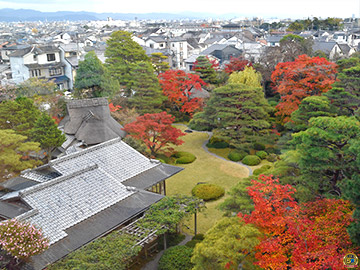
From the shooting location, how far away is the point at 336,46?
58750 mm

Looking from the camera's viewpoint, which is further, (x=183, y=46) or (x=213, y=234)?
(x=183, y=46)

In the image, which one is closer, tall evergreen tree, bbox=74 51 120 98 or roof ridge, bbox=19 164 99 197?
roof ridge, bbox=19 164 99 197

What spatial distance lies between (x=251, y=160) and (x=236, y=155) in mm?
1563

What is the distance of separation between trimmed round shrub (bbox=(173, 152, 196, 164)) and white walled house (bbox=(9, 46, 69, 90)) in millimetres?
27117

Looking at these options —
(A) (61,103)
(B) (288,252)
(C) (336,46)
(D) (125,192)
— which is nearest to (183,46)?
(C) (336,46)

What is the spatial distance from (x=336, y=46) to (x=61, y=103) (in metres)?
51.8

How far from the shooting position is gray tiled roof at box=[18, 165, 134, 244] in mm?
13102

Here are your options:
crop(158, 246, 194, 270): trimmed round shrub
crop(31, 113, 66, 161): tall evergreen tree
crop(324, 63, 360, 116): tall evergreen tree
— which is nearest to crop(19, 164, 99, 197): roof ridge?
crop(158, 246, 194, 270): trimmed round shrub

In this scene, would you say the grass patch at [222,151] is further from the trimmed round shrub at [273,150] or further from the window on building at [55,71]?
the window on building at [55,71]

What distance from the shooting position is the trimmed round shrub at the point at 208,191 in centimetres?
2091

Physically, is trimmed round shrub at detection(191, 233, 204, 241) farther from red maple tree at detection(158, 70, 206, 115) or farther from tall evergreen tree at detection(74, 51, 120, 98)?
tall evergreen tree at detection(74, 51, 120, 98)

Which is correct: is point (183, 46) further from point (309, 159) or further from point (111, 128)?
point (309, 159)

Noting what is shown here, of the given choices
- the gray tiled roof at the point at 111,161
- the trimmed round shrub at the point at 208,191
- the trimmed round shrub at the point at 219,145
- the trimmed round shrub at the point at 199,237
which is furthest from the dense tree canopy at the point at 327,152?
the trimmed round shrub at the point at 219,145

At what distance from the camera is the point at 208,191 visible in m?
21.3
